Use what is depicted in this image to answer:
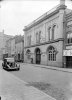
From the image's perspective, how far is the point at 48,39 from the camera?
29.6 meters

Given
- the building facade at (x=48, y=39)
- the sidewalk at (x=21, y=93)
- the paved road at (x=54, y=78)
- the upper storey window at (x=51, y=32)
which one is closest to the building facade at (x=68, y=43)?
the building facade at (x=48, y=39)

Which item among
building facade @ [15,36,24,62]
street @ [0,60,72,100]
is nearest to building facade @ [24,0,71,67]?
building facade @ [15,36,24,62]

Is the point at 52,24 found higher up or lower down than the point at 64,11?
lower down

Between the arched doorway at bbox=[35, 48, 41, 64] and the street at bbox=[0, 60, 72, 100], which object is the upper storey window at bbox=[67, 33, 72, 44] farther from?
the arched doorway at bbox=[35, 48, 41, 64]

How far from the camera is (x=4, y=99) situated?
5.47 meters

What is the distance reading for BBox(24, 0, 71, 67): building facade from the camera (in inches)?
976

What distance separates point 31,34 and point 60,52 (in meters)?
15.9

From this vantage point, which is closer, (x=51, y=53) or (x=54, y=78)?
(x=54, y=78)

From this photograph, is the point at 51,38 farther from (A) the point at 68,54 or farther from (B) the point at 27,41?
(B) the point at 27,41

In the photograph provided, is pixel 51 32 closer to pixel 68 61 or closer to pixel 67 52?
pixel 67 52

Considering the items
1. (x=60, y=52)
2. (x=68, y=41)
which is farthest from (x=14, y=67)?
(x=68, y=41)

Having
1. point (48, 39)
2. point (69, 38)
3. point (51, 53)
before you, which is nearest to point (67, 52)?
point (69, 38)

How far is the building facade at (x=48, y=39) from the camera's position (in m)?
24.8

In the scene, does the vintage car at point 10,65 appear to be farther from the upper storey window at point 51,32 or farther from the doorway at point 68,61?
the upper storey window at point 51,32
